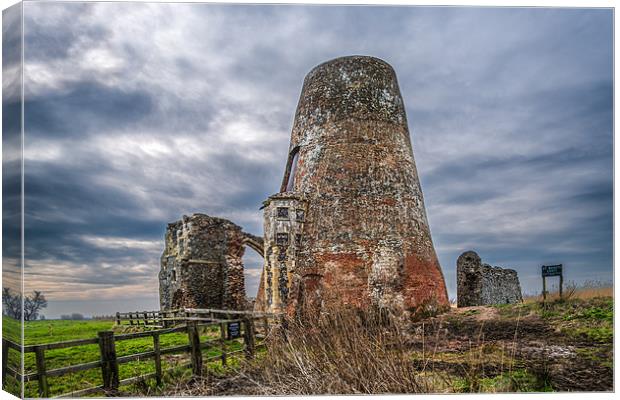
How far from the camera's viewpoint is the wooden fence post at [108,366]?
6477mm

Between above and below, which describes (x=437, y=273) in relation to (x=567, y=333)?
above

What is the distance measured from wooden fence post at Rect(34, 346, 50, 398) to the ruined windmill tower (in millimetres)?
6061

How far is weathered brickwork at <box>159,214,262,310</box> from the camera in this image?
58.9 feet

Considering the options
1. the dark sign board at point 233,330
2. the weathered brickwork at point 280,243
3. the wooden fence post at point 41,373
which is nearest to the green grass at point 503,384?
the dark sign board at point 233,330

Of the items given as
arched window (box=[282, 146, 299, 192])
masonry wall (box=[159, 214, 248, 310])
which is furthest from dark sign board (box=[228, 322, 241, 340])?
masonry wall (box=[159, 214, 248, 310])

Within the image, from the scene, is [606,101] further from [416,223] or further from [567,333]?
[416,223]

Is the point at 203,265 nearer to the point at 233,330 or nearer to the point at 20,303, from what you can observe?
the point at 233,330

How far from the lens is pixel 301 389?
18.2 ft

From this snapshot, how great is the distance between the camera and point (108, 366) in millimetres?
6523

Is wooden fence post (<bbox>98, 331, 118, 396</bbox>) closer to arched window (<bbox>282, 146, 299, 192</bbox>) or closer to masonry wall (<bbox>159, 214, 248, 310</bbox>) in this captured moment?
arched window (<bbox>282, 146, 299, 192</bbox>)

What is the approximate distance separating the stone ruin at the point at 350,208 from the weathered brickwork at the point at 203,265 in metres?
4.84

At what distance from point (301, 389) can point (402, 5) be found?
17.9ft

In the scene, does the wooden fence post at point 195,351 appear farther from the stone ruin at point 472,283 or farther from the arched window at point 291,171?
the stone ruin at point 472,283

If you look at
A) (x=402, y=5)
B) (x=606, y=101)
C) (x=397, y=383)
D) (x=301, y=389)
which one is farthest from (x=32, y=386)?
(x=606, y=101)
